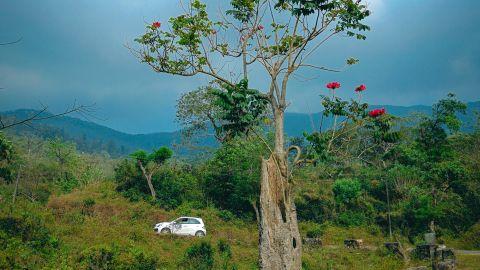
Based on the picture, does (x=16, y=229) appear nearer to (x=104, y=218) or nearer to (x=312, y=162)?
(x=312, y=162)

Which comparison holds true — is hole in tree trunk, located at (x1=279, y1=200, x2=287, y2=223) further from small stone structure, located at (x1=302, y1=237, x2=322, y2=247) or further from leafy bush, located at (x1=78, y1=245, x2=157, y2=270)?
small stone structure, located at (x1=302, y1=237, x2=322, y2=247)

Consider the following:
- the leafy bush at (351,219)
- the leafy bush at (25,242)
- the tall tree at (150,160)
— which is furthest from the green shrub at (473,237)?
the leafy bush at (25,242)

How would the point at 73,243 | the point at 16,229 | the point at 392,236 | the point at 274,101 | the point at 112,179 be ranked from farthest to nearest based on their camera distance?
the point at 112,179 → the point at 392,236 → the point at 73,243 → the point at 16,229 → the point at 274,101

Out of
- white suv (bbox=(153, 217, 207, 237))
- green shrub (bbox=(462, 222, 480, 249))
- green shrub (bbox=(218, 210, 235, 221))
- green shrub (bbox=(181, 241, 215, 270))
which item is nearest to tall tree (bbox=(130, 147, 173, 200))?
green shrub (bbox=(218, 210, 235, 221))

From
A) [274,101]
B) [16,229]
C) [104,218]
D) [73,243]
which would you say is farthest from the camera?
[104,218]

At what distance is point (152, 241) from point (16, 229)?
28.2ft

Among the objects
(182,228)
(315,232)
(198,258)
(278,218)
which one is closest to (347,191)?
(315,232)

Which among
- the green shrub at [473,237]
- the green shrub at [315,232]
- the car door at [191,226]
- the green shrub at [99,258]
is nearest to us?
the green shrub at [99,258]

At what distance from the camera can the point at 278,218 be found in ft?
27.1

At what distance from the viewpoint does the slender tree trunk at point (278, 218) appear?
8078 millimetres

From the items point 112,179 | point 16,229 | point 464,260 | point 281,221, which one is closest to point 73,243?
point 16,229

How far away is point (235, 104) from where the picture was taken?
830 centimetres

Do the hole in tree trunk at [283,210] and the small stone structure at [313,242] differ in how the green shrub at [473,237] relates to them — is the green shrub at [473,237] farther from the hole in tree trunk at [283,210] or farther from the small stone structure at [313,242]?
the hole in tree trunk at [283,210]

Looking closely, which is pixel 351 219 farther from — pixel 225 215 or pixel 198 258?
pixel 198 258
